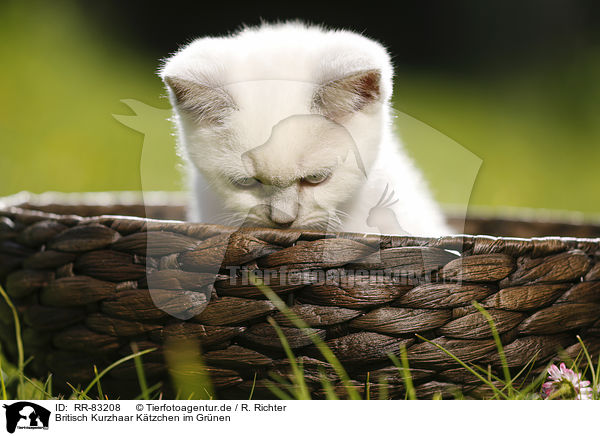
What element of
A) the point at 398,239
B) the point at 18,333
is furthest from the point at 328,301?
the point at 18,333

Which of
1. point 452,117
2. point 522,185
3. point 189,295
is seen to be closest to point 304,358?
point 189,295

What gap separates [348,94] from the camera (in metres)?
0.71

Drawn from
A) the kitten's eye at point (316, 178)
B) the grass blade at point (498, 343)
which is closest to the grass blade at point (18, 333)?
the kitten's eye at point (316, 178)

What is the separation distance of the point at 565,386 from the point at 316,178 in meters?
0.42

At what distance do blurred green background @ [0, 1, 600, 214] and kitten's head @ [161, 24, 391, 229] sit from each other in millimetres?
586

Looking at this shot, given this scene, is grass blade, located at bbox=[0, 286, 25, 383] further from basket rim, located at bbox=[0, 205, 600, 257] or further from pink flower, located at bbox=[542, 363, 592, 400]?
pink flower, located at bbox=[542, 363, 592, 400]

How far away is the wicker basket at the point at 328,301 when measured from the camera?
584 mm

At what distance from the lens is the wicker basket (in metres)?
0.58

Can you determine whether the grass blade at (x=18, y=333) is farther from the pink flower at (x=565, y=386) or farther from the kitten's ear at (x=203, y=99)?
the pink flower at (x=565, y=386)

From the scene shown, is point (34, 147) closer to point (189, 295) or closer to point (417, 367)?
point (189, 295)

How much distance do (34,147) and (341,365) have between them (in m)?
1.36

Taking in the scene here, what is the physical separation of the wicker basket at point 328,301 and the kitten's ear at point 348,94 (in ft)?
0.73
